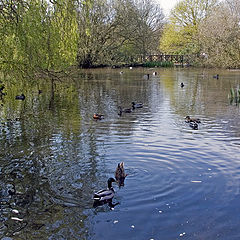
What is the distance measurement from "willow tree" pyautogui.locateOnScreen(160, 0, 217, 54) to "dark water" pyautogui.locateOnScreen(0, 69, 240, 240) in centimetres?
4333

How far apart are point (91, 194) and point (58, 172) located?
4.83 ft

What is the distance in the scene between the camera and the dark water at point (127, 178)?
5922mm

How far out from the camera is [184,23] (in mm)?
57625

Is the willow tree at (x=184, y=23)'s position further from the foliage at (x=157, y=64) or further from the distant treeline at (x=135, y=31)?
the foliage at (x=157, y=64)

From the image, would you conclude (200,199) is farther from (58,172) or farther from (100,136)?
(100,136)

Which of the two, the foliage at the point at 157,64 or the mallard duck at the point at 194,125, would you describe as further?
the foliage at the point at 157,64

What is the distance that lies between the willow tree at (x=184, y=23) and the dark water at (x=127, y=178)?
142ft

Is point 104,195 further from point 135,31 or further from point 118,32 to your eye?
point 135,31

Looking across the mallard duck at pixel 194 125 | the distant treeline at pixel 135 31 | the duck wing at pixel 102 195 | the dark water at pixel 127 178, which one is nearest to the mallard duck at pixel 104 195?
the duck wing at pixel 102 195

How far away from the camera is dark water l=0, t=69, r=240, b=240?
592cm

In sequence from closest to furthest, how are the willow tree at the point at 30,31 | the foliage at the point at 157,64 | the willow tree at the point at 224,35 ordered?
the willow tree at the point at 30,31 < the willow tree at the point at 224,35 < the foliage at the point at 157,64

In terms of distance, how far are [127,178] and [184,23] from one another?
53495mm

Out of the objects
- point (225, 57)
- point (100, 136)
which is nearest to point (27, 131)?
point (100, 136)

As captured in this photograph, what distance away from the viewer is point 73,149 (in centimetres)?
1003
